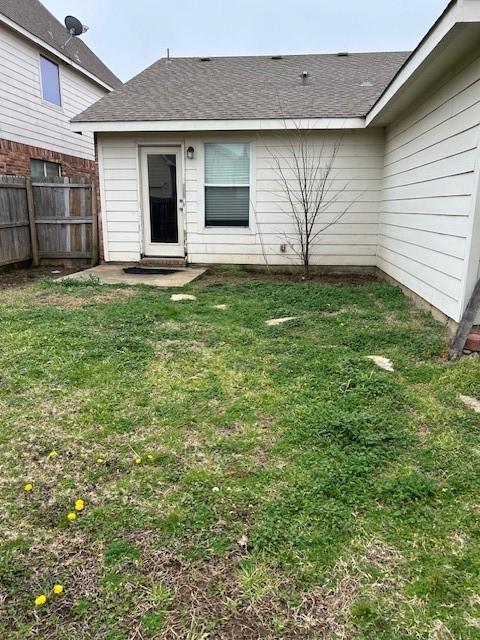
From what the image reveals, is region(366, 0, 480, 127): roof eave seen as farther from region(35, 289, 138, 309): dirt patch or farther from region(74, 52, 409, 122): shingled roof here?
region(35, 289, 138, 309): dirt patch

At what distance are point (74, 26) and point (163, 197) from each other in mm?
7786

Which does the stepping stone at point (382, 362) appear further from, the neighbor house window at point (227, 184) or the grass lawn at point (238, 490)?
the neighbor house window at point (227, 184)

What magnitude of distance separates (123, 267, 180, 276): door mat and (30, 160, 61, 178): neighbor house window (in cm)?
466

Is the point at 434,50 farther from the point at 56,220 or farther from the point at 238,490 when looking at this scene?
the point at 56,220

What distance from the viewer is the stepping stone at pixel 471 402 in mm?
2672

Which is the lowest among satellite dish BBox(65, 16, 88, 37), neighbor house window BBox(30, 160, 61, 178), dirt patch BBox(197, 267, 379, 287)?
dirt patch BBox(197, 267, 379, 287)

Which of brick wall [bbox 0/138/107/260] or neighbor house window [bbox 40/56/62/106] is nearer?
brick wall [bbox 0/138/107/260]

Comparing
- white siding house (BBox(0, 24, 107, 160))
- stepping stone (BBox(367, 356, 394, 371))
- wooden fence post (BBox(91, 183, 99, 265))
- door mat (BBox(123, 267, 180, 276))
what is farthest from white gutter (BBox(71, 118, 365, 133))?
stepping stone (BBox(367, 356, 394, 371))

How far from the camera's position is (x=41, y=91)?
1067cm

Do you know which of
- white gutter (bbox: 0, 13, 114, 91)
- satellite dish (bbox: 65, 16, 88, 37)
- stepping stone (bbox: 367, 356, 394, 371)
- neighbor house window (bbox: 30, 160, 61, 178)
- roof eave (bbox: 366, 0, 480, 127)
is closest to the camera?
roof eave (bbox: 366, 0, 480, 127)

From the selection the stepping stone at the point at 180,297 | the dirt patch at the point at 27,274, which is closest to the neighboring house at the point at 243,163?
the dirt patch at the point at 27,274

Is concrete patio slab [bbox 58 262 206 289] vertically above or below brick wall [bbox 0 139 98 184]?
below

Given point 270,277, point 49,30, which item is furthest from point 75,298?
point 49,30

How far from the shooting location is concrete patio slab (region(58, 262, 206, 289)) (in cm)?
661
